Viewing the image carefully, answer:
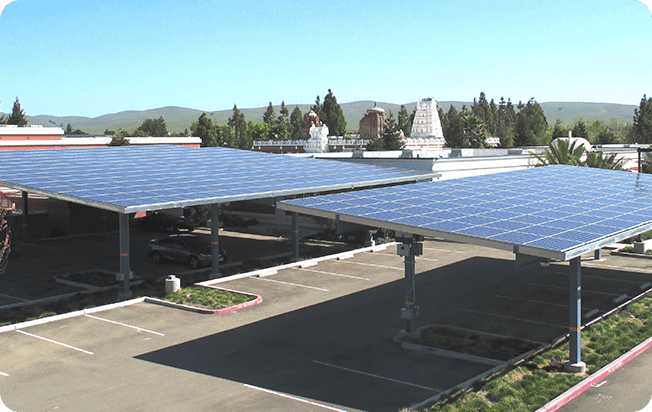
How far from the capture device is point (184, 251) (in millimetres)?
34000

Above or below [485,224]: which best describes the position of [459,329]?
below

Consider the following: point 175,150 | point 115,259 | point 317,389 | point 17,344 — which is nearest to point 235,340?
point 317,389

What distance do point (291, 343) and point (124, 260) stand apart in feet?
31.3

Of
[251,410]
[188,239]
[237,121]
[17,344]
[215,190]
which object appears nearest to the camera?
[251,410]

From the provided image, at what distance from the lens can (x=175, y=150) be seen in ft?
156

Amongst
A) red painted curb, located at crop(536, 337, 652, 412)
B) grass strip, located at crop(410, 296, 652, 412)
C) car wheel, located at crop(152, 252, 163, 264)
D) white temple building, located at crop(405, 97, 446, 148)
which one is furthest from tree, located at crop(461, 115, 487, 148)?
red painted curb, located at crop(536, 337, 652, 412)

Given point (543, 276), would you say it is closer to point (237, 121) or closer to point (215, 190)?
point (215, 190)

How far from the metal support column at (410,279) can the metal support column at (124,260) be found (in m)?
12.1

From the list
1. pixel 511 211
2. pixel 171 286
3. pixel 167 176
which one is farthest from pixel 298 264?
pixel 511 211

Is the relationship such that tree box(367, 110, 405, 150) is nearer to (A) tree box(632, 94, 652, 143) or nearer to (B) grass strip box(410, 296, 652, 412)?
(A) tree box(632, 94, 652, 143)

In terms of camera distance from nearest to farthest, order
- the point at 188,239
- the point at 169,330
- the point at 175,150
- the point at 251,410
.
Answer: the point at 251,410, the point at 169,330, the point at 188,239, the point at 175,150

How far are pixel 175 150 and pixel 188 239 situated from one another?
14.5 m

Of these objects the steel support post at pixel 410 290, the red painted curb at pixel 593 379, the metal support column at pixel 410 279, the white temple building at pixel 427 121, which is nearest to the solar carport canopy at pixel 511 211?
the metal support column at pixel 410 279

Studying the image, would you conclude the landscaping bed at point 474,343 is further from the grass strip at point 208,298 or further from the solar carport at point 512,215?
the grass strip at point 208,298
